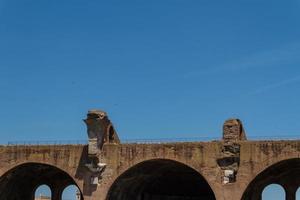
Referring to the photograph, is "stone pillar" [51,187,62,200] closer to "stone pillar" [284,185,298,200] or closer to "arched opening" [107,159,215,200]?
"arched opening" [107,159,215,200]

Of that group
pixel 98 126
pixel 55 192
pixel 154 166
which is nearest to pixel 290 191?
pixel 154 166

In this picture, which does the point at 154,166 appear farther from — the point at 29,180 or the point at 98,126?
the point at 29,180

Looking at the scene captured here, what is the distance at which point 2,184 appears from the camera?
136 feet

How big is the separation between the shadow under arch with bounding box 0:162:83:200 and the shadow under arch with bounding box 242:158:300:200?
41.6 feet

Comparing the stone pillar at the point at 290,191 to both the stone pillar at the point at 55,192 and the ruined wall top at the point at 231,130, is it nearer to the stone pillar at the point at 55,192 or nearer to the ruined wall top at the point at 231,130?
the ruined wall top at the point at 231,130

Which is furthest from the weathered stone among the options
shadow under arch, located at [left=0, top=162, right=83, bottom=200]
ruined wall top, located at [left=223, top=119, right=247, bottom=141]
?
ruined wall top, located at [left=223, top=119, right=247, bottom=141]

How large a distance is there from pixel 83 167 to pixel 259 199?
12301mm

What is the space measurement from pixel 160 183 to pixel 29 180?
33.6ft

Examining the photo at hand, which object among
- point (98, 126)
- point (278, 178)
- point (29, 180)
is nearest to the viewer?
point (98, 126)

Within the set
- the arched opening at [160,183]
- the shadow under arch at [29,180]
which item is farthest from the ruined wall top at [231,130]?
the shadow under arch at [29,180]

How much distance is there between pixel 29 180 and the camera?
4478 centimetres

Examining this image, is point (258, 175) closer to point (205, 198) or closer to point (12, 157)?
point (205, 198)

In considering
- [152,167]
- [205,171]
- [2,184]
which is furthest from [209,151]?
[2,184]

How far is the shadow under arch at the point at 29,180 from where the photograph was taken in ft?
136
